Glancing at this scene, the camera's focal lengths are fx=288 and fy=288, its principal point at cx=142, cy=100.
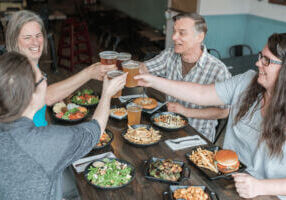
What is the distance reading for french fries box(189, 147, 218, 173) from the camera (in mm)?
1574

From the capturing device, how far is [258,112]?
5.77 feet

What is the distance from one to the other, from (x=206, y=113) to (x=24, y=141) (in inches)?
62.1

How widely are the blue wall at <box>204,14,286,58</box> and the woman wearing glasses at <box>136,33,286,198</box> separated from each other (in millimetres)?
3658

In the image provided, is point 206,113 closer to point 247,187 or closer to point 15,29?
point 247,187

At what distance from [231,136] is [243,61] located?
2.99 m

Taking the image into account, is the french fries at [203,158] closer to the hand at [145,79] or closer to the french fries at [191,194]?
the french fries at [191,194]

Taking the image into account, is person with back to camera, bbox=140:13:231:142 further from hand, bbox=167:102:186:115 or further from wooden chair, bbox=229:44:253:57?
wooden chair, bbox=229:44:253:57

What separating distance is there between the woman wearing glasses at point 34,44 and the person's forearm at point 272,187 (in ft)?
4.04

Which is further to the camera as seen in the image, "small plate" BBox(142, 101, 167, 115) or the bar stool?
the bar stool

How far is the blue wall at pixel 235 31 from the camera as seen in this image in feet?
17.4

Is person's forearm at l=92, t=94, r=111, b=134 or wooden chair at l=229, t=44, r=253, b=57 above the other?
person's forearm at l=92, t=94, r=111, b=134

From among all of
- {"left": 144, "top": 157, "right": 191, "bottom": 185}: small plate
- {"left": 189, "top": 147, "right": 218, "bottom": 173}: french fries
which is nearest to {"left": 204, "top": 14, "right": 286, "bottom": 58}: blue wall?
{"left": 189, "top": 147, "right": 218, "bottom": 173}: french fries

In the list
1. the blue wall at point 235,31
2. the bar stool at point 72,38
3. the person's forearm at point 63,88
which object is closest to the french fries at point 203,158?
the person's forearm at point 63,88

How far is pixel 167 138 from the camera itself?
1.90 meters
